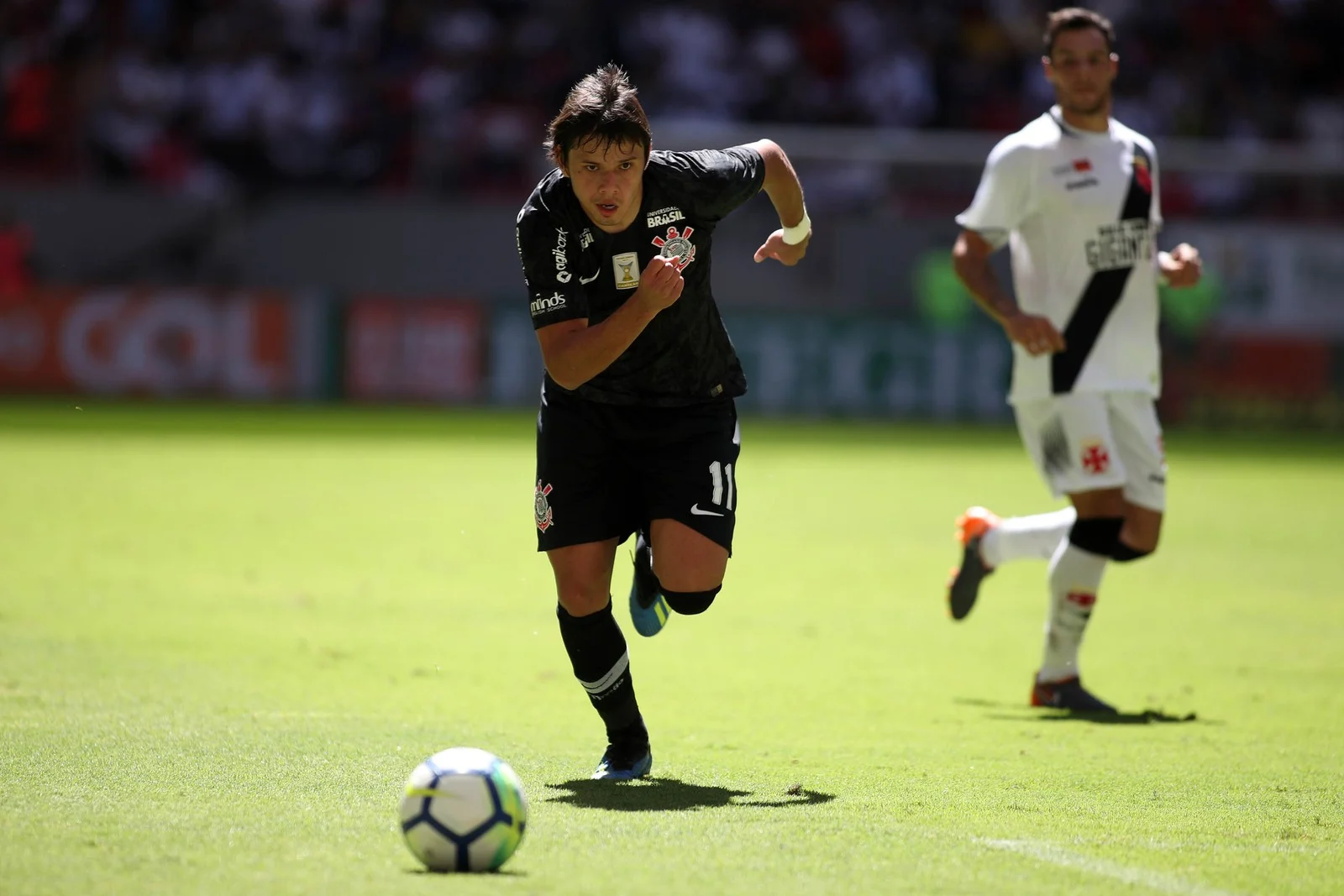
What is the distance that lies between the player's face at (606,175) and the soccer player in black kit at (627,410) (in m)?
0.01

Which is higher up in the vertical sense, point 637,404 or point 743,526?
point 637,404

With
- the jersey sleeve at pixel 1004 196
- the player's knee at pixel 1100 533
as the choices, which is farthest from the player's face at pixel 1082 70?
the player's knee at pixel 1100 533

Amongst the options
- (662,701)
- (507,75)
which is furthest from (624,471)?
(507,75)

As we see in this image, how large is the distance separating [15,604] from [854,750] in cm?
467

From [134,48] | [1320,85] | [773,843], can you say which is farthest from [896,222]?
[773,843]

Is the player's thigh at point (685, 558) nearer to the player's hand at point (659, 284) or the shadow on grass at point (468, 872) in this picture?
the player's hand at point (659, 284)

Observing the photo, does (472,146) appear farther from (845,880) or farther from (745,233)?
(845,880)

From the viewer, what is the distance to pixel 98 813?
4754mm

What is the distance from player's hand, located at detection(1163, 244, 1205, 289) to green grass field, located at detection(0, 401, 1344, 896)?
1750 millimetres

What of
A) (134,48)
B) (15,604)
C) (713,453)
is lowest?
(15,604)

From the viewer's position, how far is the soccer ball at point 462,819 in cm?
425

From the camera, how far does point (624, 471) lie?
578 centimetres

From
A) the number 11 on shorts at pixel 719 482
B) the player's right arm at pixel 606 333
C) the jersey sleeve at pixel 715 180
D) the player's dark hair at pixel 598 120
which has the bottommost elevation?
the number 11 on shorts at pixel 719 482

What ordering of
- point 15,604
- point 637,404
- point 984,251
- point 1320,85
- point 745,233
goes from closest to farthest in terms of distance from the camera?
point 637,404
point 984,251
point 15,604
point 745,233
point 1320,85
